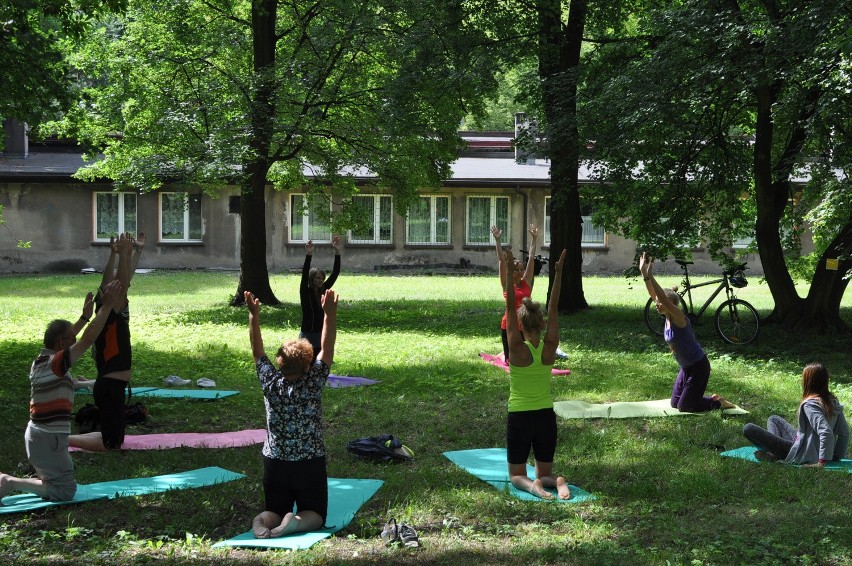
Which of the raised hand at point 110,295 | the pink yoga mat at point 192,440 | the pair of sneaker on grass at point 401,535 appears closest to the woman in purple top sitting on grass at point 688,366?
the pink yoga mat at point 192,440

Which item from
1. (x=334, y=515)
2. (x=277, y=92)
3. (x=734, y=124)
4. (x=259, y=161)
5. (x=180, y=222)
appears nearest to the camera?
(x=334, y=515)

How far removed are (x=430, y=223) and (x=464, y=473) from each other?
28.5 meters

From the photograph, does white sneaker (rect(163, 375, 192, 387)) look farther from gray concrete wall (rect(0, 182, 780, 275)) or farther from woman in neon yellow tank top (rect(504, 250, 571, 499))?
gray concrete wall (rect(0, 182, 780, 275))

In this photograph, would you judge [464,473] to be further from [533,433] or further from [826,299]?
[826,299]

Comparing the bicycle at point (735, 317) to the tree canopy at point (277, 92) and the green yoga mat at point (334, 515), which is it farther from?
the green yoga mat at point (334, 515)

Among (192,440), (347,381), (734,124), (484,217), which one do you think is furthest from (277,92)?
(484,217)

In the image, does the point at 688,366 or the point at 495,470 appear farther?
the point at 688,366

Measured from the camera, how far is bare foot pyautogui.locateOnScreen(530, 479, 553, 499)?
6.88 metres

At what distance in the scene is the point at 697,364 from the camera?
1005 cm

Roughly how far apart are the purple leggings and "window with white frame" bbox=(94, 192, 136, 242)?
1117 inches

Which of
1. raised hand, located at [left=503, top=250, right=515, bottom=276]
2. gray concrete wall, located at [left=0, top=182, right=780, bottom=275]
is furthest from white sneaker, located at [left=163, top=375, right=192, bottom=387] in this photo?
gray concrete wall, located at [left=0, top=182, right=780, bottom=275]

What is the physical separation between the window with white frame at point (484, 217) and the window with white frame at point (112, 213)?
496 inches

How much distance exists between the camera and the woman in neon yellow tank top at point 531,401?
23.1ft

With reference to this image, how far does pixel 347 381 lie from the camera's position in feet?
40.0
